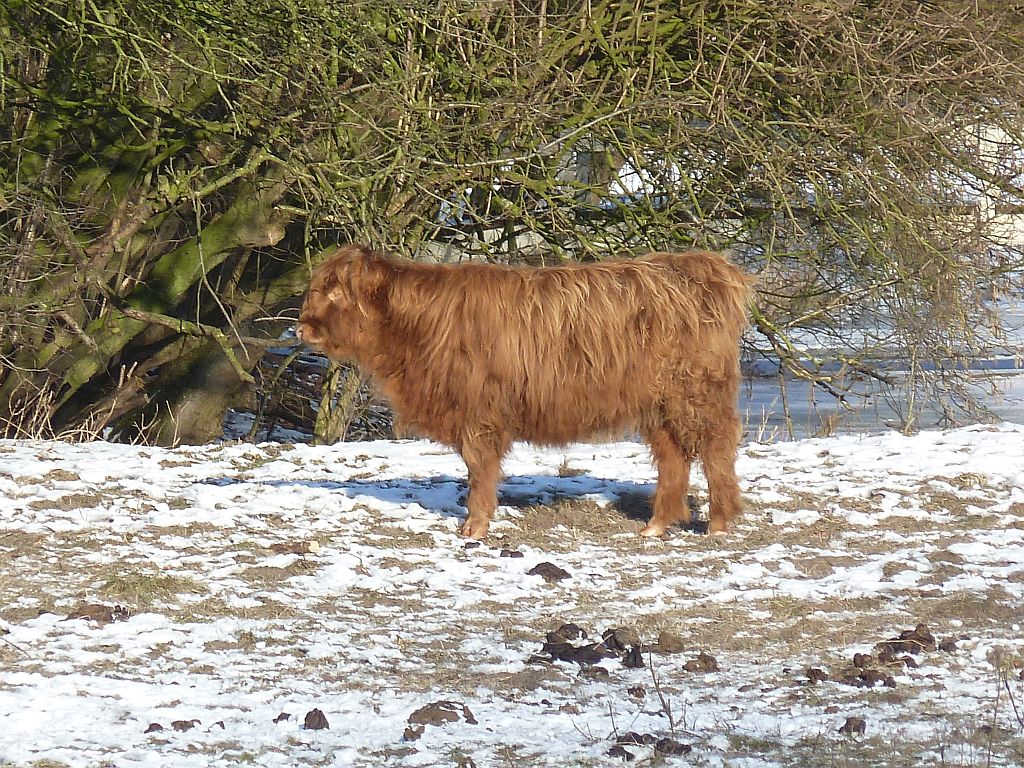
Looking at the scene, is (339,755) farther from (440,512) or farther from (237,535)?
(440,512)

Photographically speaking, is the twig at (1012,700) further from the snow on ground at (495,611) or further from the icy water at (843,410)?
the icy water at (843,410)

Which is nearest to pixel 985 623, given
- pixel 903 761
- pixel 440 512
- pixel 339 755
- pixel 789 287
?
pixel 903 761

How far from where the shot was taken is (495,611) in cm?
533

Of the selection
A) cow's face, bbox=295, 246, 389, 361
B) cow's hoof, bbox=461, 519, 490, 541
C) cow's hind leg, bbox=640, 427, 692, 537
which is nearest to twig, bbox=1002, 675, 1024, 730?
cow's hind leg, bbox=640, 427, 692, 537

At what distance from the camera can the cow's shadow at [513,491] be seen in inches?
292

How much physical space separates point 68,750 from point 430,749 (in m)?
1.00

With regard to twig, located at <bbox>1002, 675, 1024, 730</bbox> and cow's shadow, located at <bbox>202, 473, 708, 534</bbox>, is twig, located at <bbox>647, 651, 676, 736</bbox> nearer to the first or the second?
twig, located at <bbox>1002, 675, 1024, 730</bbox>

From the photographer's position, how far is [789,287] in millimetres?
12102

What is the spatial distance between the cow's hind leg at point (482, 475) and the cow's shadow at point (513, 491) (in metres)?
0.44

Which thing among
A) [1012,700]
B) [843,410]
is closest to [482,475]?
[1012,700]

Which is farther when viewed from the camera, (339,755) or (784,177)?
(784,177)

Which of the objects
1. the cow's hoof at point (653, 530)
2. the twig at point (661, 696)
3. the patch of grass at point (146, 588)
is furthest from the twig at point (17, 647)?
the cow's hoof at point (653, 530)

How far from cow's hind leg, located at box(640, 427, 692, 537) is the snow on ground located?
24 cm

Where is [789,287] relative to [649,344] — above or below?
above
